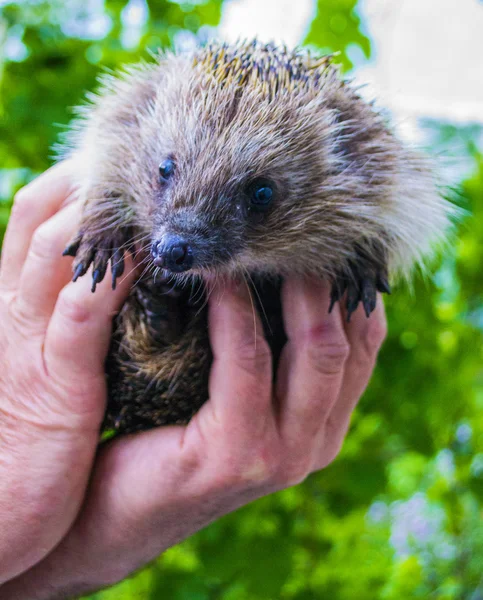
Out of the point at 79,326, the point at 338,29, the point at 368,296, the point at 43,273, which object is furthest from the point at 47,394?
the point at 338,29

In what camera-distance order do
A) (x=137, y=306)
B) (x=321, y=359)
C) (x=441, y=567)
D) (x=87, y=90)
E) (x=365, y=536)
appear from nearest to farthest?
(x=321, y=359) → (x=137, y=306) → (x=87, y=90) → (x=365, y=536) → (x=441, y=567)

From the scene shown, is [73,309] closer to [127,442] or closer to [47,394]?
[47,394]

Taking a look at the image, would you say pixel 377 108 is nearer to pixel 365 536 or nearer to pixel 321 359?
pixel 321 359

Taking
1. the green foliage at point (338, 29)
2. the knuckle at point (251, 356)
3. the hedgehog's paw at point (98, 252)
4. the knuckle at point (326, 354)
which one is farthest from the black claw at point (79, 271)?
the green foliage at point (338, 29)

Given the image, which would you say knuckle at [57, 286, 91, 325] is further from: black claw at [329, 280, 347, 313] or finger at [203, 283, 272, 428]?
black claw at [329, 280, 347, 313]

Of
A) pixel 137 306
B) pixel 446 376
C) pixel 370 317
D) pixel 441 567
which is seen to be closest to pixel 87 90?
pixel 137 306

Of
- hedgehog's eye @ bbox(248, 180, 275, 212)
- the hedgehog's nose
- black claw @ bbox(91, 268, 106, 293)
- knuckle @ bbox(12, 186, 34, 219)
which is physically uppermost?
knuckle @ bbox(12, 186, 34, 219)

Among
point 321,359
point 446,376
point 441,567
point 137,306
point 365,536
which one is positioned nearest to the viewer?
point 321,359

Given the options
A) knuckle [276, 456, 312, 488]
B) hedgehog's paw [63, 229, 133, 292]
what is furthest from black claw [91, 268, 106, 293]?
knuckle [276, 456, 312, 488]
